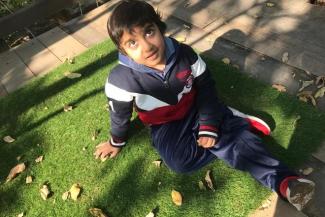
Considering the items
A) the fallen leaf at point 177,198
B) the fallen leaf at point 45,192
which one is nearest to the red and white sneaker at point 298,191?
the fallen leaf at point 177,198

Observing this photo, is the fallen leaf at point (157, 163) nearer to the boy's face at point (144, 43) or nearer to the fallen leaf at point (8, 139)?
the boy's face at point (144, 43)

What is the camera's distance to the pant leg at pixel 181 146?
9.91 ft

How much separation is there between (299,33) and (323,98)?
104 cm

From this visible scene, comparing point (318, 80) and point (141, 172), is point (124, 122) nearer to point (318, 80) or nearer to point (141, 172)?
point (141, 172)

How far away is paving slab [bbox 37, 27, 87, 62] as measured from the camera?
481 centimetres

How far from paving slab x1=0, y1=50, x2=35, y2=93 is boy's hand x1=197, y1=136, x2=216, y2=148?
2537 millimetres

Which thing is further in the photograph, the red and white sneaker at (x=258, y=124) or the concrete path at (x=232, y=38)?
the concrete path at (x=232, y=38)

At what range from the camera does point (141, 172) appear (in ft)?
10.6

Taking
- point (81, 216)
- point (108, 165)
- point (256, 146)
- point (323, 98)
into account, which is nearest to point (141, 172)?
point (108, 165)

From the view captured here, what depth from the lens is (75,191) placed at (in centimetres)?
319

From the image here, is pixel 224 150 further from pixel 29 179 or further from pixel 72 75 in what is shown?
pixel 72 75

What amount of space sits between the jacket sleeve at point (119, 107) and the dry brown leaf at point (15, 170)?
96 centimetres

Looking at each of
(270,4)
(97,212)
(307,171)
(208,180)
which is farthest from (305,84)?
(97,212)

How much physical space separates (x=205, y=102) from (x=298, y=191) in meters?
0.95
